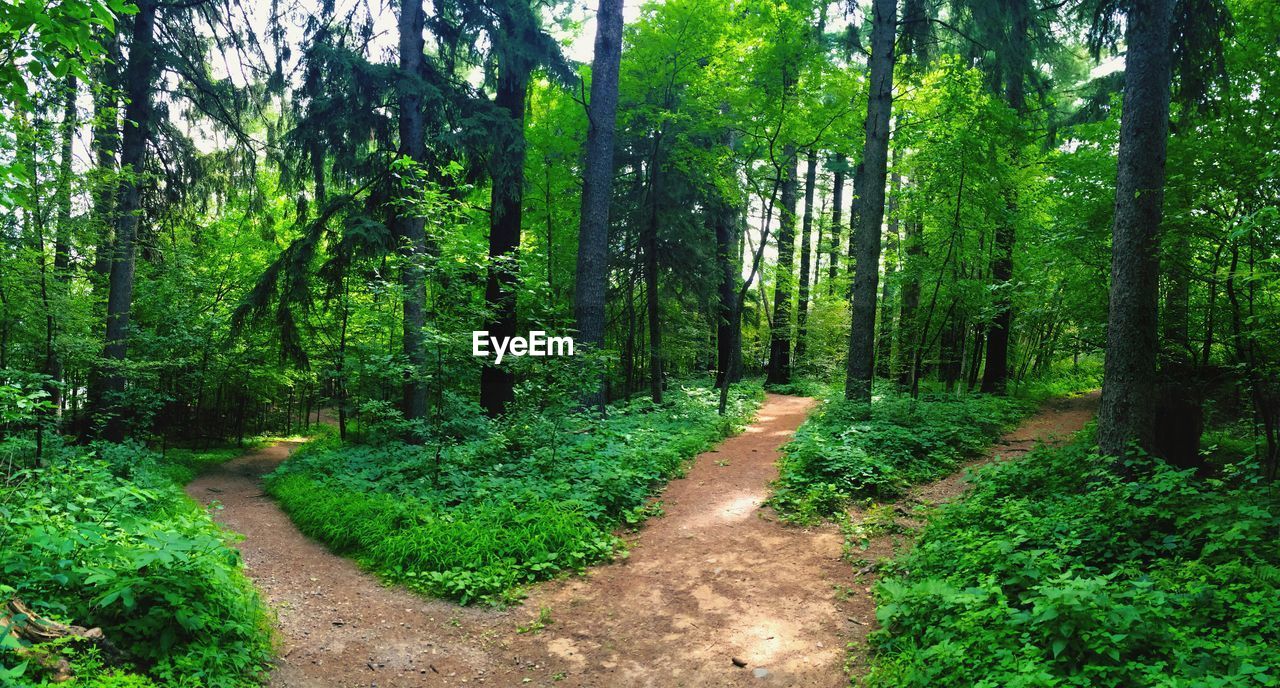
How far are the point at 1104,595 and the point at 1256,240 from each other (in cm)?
392

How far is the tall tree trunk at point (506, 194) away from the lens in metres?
11.2

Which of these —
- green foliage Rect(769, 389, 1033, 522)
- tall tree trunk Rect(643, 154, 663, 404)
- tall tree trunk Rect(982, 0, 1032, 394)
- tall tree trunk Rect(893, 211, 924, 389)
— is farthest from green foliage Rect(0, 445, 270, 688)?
tall tree trunk Rect(893, 211, 924, 389)

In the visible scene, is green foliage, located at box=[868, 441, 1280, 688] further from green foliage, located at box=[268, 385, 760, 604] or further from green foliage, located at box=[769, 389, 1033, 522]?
green foliage, located at box=[268, 385, 760, 604]

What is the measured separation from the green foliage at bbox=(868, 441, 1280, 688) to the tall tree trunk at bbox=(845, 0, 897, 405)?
532cm

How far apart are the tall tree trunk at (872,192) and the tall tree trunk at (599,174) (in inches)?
177

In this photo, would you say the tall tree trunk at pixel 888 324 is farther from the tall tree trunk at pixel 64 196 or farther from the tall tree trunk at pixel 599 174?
the tall tree trunk at pixel 64 196

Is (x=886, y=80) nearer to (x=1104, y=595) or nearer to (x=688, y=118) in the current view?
(x=688, y=118)

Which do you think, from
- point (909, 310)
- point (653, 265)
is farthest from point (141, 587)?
point (909, 310)

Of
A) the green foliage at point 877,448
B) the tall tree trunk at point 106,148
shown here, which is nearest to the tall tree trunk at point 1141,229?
the green foliage at point 877,448

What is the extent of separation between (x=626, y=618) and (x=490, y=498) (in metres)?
2.51

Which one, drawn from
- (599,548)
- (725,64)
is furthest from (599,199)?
(599,548)

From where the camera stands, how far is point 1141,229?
5.77 meters

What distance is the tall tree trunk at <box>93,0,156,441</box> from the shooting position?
35.7 feet
